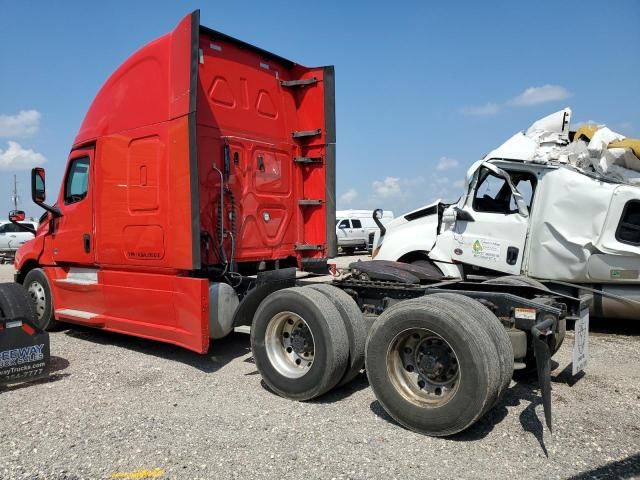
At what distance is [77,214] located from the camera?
22.4 ft

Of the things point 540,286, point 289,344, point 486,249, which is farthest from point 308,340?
point 486,249

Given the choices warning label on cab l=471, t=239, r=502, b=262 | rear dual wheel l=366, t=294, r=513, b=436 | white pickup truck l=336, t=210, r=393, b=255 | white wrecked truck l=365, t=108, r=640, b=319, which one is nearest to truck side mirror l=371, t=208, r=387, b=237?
white wrecked truck l=365, t=108, r=640, b=319

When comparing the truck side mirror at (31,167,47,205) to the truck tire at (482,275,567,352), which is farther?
the truck side mirror at (31,167,47,205)

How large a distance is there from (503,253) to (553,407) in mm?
3374

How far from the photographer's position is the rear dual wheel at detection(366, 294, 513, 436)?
357cm

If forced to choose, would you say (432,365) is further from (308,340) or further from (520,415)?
(308,340)

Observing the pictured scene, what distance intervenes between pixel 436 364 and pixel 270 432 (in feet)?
4.48

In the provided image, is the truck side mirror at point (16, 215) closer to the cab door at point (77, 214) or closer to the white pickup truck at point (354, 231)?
the cab door at point (77, 214)

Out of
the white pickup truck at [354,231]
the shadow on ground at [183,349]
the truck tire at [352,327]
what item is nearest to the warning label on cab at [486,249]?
the truck tire at [352,327]

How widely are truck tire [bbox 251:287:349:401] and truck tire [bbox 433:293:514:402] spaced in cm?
113

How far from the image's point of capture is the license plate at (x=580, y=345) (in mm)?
4199

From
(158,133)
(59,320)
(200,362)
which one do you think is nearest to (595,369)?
(200,362)

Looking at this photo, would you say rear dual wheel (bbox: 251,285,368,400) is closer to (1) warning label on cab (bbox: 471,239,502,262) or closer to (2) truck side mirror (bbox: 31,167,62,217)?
(1) warning label on cab (bbox: 471,239,502,262)

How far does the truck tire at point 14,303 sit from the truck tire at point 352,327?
356 cm
